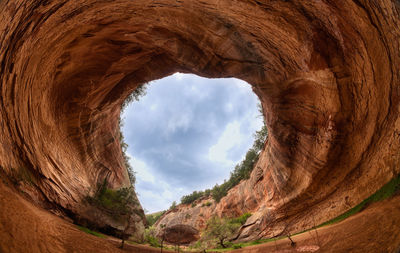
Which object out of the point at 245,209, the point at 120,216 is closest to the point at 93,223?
the point at 120,216

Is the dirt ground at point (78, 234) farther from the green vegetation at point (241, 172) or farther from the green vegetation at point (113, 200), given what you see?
the green vegetation at point (241, 172)

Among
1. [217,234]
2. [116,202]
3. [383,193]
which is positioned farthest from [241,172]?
[383,193]

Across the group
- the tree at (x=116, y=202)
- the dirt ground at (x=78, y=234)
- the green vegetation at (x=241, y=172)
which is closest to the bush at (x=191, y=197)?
the green vegetation at (x=241, y=172)

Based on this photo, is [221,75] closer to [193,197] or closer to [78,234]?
[78,234]

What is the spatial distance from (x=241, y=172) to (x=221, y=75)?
81.3ft

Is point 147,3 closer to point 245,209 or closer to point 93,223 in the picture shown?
point 93,223

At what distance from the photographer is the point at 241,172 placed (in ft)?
115

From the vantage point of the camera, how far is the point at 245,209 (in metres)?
26.0

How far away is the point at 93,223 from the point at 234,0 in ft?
51.3

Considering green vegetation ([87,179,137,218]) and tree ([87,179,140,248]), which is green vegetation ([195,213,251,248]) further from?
green vegetation ([87,179,137,218])

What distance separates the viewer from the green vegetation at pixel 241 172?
2900cm

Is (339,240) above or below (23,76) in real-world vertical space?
below

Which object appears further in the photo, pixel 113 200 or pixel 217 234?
pixel 217 234

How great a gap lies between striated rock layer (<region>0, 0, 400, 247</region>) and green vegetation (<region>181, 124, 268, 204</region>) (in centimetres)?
1267
